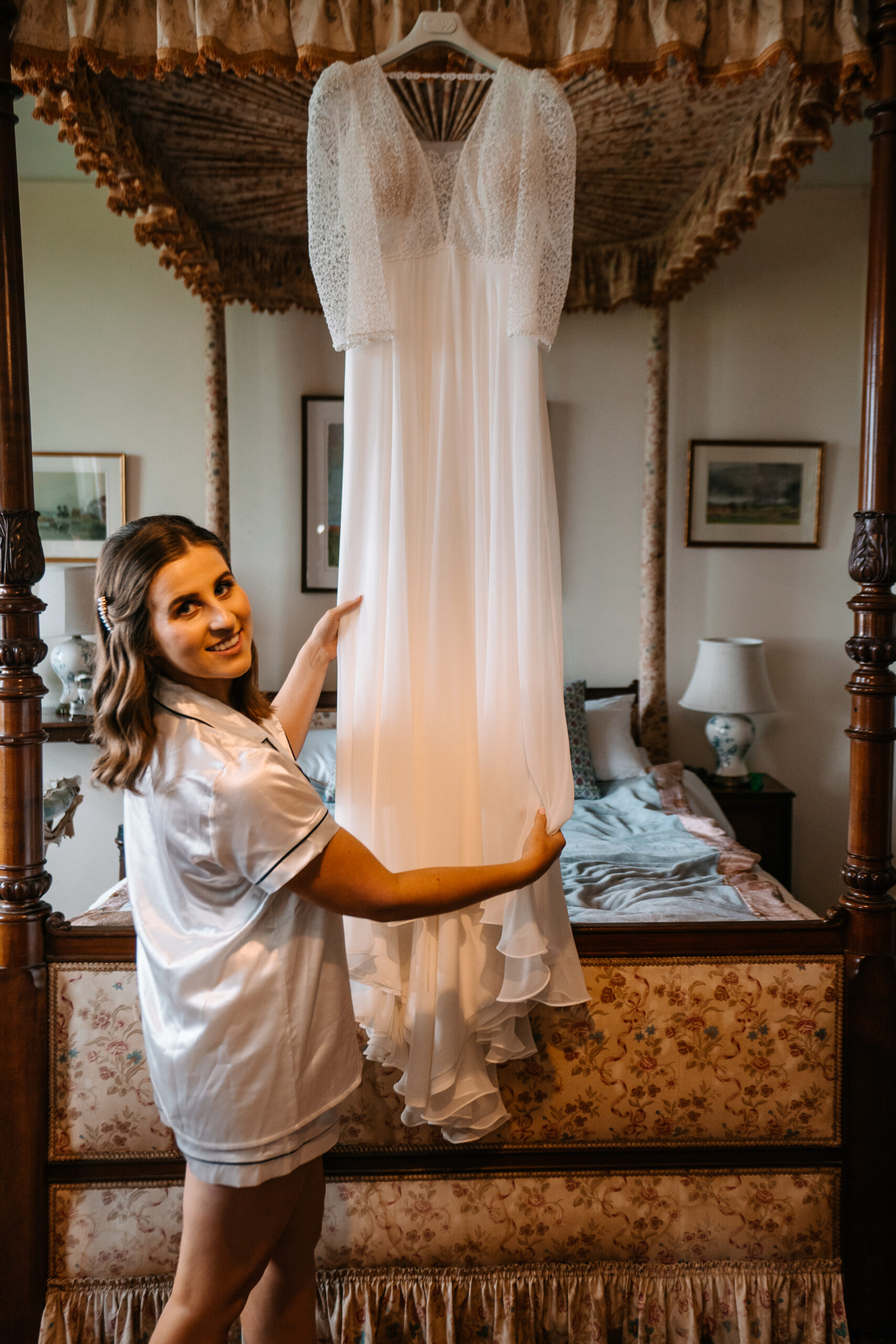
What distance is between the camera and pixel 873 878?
1688 millimetres

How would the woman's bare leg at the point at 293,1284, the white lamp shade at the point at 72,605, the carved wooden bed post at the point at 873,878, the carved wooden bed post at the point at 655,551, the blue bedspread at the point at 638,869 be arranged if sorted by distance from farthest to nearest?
the carved wooden bed post at the point at 655,551, the white lamp shade at the point at 72,605, the blue bedspread at the point at 638,869, the carved wooden bed post at the point at 873,878, the woman's bare leg at the point at 293,1284

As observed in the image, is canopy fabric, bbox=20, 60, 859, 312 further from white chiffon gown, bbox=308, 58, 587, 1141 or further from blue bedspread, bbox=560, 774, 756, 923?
blue bedspread, bbox=560, 774, 756, 923

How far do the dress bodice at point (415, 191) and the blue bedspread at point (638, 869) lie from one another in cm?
110

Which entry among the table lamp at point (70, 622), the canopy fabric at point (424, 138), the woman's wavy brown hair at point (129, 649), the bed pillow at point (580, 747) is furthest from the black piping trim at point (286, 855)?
the table lamp at point (70, 622)

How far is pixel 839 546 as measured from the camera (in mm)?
4109

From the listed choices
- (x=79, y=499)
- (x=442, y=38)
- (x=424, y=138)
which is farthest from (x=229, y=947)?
(x=79, y=499)

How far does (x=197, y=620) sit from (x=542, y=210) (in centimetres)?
86

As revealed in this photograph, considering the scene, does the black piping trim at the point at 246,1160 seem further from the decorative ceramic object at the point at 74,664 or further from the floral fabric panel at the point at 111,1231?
the decorative ceramic object at the point at 74,664

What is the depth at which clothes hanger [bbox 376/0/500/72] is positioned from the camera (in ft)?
4.98

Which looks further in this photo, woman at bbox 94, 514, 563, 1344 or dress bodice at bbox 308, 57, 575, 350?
dress bodice at bbox 308, 57, 575, 350

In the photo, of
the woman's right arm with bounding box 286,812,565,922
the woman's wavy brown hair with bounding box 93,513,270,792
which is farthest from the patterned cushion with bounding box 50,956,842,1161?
the woman's wavy brown hair with bounding box 93,513,270,792

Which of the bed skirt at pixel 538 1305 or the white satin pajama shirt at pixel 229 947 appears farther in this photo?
the bed skirt at pixel 538 1305

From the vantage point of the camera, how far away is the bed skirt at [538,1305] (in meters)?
1.66

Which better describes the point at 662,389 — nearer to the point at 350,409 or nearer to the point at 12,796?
the point at 350,409
